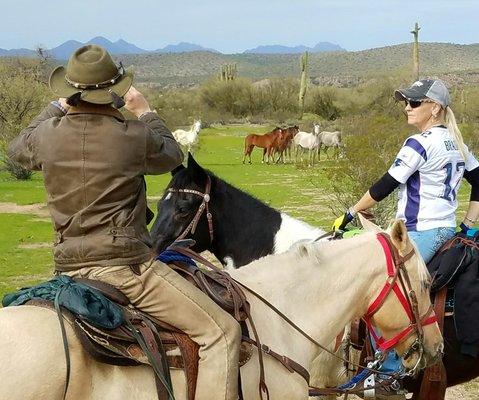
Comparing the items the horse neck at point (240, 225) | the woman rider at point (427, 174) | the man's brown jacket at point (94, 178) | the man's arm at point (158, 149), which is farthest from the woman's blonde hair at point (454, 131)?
the man's brown jacket at point (94, 178)

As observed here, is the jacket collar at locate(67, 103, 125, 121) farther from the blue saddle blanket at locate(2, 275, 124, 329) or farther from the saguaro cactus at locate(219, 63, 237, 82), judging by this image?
the saguaro cactus at locate(219, 63, 237, 82)

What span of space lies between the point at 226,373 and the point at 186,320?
1.10ft

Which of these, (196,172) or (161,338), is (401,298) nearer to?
(161,338)

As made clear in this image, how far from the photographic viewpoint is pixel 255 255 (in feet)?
17.8

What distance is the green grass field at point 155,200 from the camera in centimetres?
1366

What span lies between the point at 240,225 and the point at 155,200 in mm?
14688

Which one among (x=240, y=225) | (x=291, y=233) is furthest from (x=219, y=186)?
(x=291, y=233)

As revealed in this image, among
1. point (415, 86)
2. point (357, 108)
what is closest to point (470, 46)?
point (357, 108)

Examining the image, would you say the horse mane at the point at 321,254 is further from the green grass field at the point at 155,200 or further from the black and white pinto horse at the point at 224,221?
the green grass field at the point at 155,200

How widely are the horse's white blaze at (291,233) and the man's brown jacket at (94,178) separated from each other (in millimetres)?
2318

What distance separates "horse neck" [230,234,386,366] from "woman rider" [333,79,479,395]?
111 cm

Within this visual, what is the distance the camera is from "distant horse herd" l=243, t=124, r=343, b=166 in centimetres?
3653

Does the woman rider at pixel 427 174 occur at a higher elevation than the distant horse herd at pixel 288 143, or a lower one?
higher

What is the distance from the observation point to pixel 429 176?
477 centimetres
